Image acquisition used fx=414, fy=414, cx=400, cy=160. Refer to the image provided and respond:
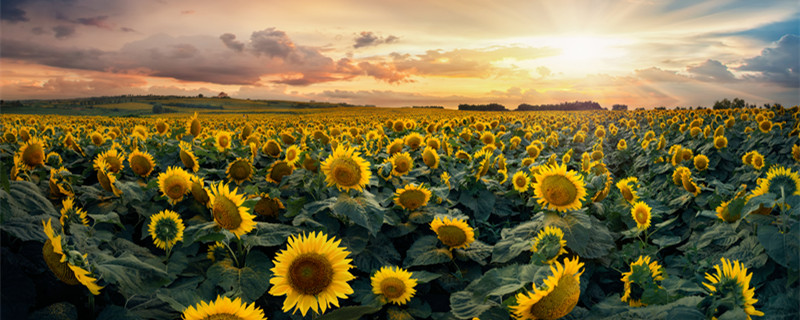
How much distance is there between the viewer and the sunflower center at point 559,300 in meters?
1.99

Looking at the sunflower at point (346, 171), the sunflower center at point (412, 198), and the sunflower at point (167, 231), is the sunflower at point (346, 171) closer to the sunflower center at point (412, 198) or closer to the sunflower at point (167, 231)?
the sunflower center at point (412, 198)

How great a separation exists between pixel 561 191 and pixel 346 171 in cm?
181

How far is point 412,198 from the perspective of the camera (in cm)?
412

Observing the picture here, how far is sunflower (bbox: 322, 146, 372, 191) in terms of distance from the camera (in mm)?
3467

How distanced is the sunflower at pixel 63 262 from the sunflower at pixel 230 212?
75 cm

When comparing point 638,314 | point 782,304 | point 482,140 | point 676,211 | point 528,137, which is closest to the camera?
point 638,314

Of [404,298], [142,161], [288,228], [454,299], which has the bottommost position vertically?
[404,298]

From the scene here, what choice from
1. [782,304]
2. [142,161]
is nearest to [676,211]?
[782,304]

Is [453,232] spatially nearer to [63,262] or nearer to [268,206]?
[268,206]

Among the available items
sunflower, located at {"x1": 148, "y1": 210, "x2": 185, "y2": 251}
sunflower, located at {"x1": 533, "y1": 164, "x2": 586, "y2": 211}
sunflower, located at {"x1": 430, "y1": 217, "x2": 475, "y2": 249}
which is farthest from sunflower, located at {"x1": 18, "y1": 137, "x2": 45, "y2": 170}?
sunflower, located at {"x1": 533, "y1": 164, "x2": 586, "y2": 211}

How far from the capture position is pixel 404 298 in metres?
3.07

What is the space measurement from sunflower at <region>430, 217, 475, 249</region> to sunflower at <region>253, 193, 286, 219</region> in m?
1.52

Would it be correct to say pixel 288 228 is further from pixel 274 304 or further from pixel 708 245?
pixel 708 245

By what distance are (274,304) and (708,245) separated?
432 centimetres
